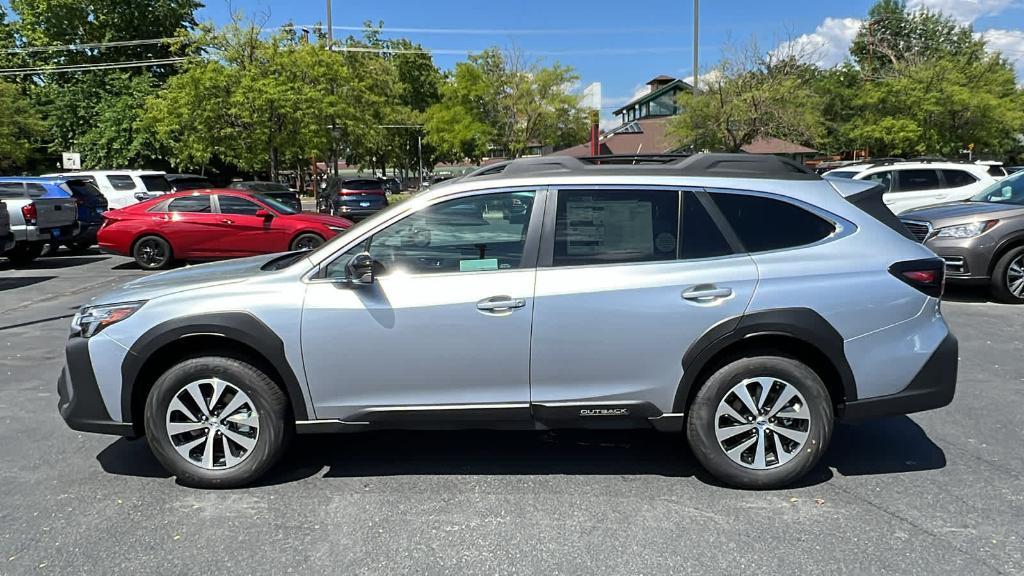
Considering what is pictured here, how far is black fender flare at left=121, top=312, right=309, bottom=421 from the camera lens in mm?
3758

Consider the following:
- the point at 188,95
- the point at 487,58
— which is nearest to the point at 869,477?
the point at 188,95

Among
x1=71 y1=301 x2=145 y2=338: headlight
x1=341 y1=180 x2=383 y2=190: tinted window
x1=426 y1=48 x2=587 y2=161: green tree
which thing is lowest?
x1=71 y1=301 x2=145 y2=338: headlight

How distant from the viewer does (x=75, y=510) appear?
378cm

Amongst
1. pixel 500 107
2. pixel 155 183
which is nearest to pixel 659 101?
pixel 500 107

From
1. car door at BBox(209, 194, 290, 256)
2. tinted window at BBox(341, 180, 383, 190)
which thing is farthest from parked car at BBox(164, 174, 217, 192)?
car door at BBox(209, 194, 290, 256)

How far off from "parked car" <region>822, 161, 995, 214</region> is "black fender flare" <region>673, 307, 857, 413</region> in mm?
11256

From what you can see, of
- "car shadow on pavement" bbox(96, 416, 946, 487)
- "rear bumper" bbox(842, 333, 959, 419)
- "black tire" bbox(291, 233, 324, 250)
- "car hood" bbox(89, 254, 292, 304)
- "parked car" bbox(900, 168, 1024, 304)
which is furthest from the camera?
"black tire" bbox(291, 233, 324, 250)

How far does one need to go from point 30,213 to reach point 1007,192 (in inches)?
635

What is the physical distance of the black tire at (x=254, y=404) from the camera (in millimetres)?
3828

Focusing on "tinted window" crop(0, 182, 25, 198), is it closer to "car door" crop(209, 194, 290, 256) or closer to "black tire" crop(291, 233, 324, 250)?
"car door" crop(209, 194, 290, 256)

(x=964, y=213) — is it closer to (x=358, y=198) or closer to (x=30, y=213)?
(x=30, y=213)

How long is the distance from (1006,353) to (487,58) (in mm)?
38420

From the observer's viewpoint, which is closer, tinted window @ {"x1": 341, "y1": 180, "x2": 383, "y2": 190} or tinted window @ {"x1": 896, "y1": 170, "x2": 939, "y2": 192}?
tinted window @ {"x1": 896, "y1": 170, "x2": 939, "y2": 192}

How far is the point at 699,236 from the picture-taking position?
388 cm
